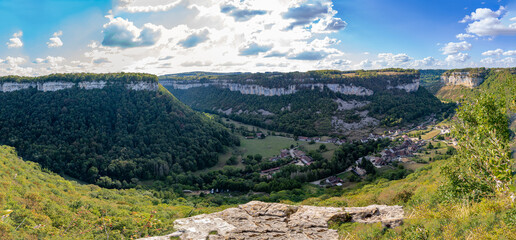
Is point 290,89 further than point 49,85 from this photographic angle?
A: Yes

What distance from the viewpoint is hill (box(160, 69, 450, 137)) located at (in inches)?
4011

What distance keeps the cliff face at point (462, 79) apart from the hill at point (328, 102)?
3321cm

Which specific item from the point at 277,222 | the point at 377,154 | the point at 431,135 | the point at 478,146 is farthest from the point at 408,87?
the point at 277,222

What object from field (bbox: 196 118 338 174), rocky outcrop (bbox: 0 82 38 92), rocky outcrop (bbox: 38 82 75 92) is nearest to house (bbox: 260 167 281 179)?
field (bbox: 196 118 338 174)

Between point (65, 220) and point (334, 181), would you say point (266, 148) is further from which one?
point (65, 220)

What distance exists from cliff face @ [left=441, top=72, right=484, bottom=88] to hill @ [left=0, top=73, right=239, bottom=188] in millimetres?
149006

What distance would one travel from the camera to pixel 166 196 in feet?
126

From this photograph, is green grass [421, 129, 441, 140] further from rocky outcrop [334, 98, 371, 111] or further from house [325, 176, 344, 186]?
house [325, 176, 344, 186]

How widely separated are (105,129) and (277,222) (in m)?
55.4

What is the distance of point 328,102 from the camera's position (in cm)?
11744

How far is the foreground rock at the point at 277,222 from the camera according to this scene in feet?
39.2

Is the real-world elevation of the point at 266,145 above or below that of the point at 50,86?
below

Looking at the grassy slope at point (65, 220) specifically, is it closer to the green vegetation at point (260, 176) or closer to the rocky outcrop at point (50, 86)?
the green vegetation at point (260, 176)

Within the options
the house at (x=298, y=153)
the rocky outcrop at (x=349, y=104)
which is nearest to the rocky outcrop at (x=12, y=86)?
the house at (x=298, y=153)
